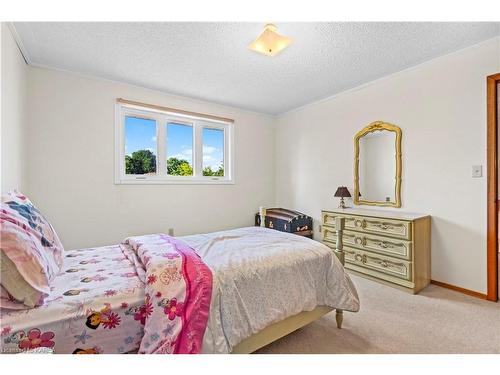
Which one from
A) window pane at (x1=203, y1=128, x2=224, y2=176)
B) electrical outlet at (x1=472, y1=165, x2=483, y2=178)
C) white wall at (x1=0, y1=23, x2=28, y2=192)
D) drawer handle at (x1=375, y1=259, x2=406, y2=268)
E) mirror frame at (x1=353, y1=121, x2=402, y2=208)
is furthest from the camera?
window pane at (x1=203, y1=128, x2=224, y2=176)

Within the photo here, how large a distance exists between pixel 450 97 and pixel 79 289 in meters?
3.57

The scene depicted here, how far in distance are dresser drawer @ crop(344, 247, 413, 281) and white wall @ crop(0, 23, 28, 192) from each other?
11.7ft

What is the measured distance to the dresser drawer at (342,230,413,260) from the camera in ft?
8.36

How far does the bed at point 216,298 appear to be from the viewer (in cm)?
104

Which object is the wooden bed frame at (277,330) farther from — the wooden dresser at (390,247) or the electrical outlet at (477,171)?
the electrical outlet at (477,171)

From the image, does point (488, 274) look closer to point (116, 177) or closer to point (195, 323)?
point (195, 323)

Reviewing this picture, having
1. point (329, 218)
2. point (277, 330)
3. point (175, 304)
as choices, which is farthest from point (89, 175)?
point (329, 218)

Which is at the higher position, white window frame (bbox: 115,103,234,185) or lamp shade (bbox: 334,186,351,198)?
white window frame (bbox: 115,103,234,185)

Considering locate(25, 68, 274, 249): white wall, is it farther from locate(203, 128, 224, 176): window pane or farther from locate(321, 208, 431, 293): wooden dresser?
locate(321, 208, 431, 293): wooden dresser

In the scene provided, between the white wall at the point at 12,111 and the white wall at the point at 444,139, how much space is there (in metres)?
3.70

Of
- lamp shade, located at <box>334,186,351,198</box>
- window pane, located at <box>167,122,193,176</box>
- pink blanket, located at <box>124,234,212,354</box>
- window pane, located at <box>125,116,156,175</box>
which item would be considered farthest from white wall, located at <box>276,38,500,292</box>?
window pane, located at <box>125,116,156,175</box>

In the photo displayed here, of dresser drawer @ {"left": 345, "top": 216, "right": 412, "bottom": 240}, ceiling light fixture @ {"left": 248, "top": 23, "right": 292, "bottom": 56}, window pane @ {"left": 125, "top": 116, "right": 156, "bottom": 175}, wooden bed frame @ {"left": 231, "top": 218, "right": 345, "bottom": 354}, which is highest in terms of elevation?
ceiling light fixture @ {"left": 248, "top": 23, "right": 292, "bottom": 56}

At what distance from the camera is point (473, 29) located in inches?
83.4
